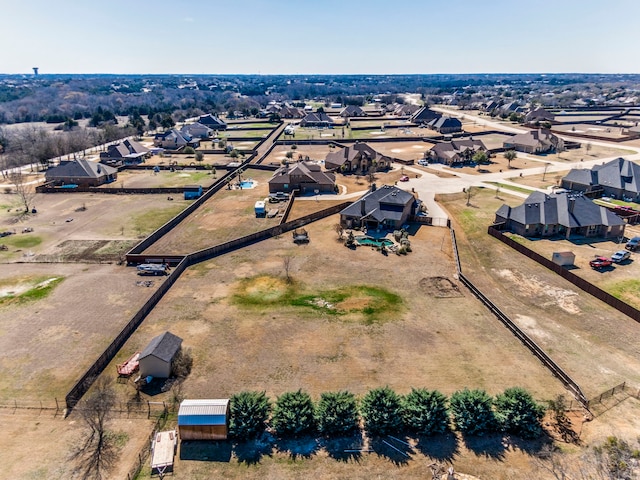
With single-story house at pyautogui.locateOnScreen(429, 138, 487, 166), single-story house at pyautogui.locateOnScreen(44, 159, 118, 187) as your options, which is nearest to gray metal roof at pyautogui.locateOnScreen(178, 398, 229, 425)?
single-story house at pyautogui.locateOnScreen(44, 159, 118, 187)

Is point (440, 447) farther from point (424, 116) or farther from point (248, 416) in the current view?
point (424, 116)

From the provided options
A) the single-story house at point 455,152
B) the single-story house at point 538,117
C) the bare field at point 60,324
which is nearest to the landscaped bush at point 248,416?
the bare field at point 60,324

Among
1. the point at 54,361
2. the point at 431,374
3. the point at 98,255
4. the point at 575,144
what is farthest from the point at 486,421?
the point at 575,144

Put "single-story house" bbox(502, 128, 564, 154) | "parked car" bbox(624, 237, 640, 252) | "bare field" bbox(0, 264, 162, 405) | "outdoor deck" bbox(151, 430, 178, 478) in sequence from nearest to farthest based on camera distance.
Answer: "outdoor deck" bbox(151, 430, 178, 478) < "bare field" bbox(0, 264, 162, 405) < "parked car" bbox(624, 237, 640, 252) < "single-story house" bbox(502, 128, 564, 154)

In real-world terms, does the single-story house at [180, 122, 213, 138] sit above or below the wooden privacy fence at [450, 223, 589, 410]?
above

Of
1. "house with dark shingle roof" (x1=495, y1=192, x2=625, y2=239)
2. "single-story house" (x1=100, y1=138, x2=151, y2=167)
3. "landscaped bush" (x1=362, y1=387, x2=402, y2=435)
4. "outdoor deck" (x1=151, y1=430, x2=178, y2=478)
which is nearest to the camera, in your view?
"outdoor deck" (x1=151, y1=430, x2=178, y2=478)

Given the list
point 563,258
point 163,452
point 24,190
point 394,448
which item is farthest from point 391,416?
point 24,190

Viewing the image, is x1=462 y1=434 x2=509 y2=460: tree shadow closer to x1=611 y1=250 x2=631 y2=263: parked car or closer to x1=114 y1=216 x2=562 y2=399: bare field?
x1=114 y1=216 x2=562 y2=399: bare field

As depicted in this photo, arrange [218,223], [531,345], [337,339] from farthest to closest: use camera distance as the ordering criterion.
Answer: [218,223] → [337,339] → [531,345]
